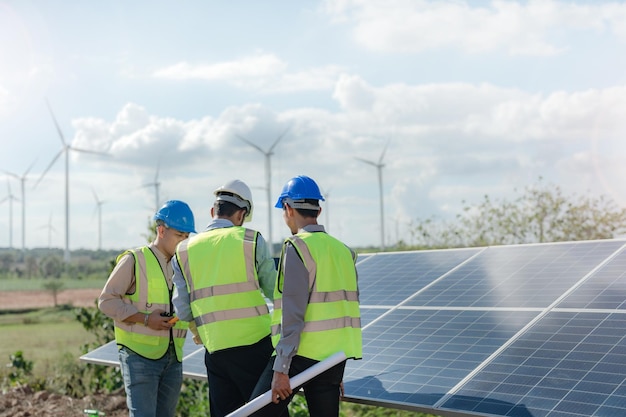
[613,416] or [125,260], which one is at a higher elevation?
[125,260]

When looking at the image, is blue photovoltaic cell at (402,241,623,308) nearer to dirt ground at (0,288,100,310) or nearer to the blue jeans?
the blue jeans

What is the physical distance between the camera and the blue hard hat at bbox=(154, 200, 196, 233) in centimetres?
652

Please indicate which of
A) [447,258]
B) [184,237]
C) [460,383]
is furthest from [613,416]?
[447,258]

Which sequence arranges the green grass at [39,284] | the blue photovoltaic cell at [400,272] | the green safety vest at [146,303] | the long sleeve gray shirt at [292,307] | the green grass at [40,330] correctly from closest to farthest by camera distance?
1. the long sleeve gray shirt at [292,307]
2. the green safety vest at [146,303]
3. the blue photovoltaic cell at [400,272]
4. the green grass at [40,330]
5. the green grass at [39,284]

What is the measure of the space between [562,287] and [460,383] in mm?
2080

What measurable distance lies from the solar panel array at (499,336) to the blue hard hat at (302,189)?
1991 millimetres

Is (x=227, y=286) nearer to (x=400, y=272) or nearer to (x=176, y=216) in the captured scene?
(x=176, y=216)

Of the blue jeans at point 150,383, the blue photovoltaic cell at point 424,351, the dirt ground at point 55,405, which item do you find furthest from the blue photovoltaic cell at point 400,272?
the dirt ground at point 55,405

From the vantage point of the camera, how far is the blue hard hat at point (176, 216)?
6523 mm

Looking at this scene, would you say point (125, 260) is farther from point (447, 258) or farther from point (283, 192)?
point (447, 258)

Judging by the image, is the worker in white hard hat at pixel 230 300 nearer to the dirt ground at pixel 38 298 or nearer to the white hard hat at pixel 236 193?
the white hard hat at pixel 236 193

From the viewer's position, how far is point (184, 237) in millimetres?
6711

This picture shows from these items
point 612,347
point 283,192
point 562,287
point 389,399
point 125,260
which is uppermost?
point 283,192

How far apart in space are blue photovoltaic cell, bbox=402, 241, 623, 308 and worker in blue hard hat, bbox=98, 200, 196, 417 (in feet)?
10.1
